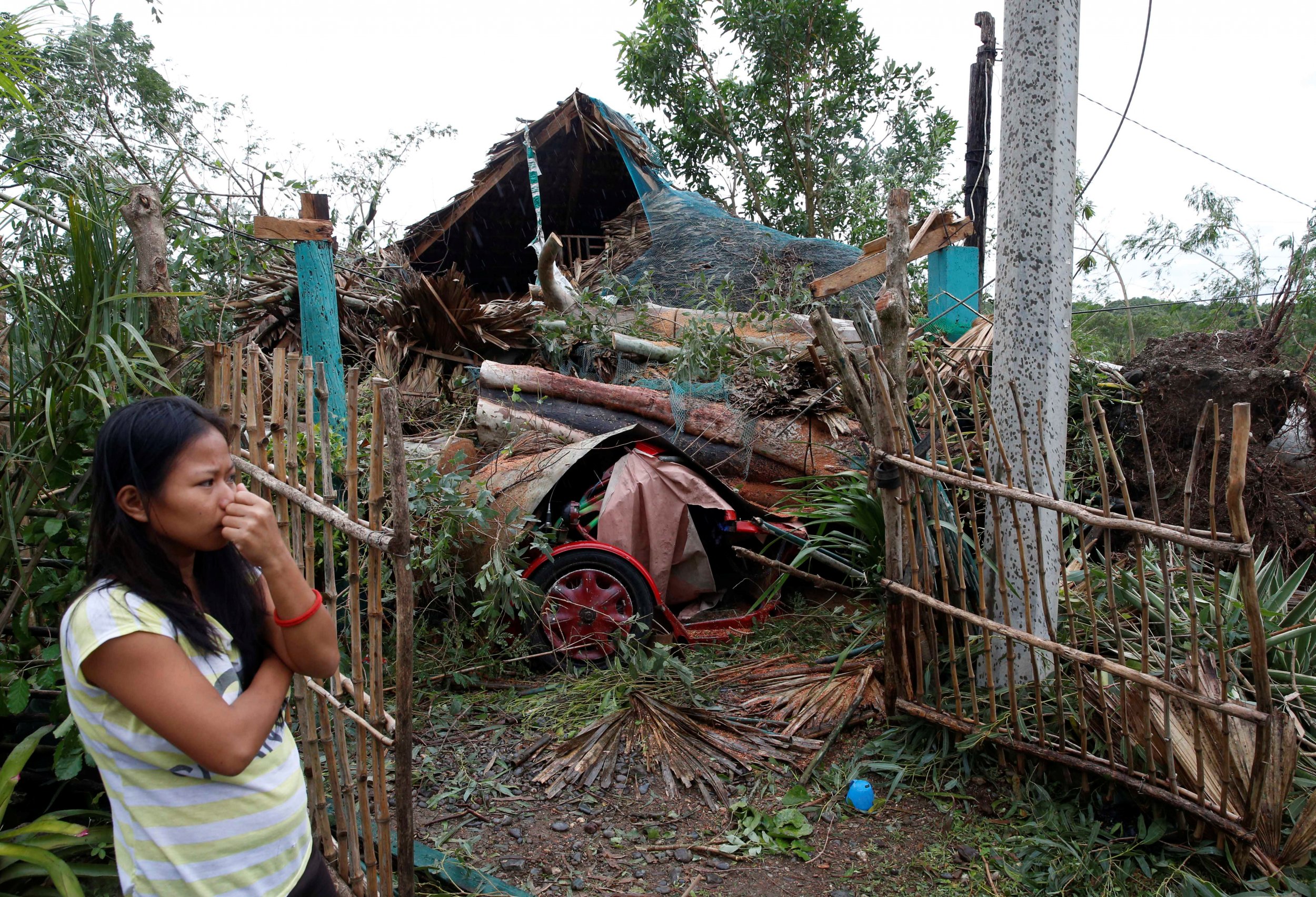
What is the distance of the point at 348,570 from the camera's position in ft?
7.87

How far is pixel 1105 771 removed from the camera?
113 inches

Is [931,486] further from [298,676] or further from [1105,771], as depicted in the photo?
[298,676]

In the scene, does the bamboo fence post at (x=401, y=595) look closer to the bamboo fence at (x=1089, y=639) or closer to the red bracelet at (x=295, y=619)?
the red bracelet at (x=295, y=619)

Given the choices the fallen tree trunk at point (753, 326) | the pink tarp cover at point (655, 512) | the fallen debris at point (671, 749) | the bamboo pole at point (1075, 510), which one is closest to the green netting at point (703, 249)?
the fallen tree trunk at point (753, 326)

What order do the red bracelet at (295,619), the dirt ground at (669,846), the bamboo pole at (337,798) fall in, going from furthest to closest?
the dirt ground at (669,846) → the bamboo pole at (337,798) → the red bracelet at (295,619)

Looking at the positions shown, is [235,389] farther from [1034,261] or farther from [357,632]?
[1034,261]

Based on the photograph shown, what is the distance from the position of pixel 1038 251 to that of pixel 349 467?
2.73 meters

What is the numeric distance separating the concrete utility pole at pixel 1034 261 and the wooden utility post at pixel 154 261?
10.1ft

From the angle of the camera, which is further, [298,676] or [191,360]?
[191,360]

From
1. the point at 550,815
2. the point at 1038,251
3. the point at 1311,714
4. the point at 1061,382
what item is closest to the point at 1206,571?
the point at 1311,714

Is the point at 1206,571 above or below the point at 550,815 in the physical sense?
above

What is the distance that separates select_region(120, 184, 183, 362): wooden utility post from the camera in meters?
2.72

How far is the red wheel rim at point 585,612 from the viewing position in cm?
428

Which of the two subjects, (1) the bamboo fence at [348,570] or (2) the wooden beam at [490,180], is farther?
(2) the wooden beam at [490,180]
